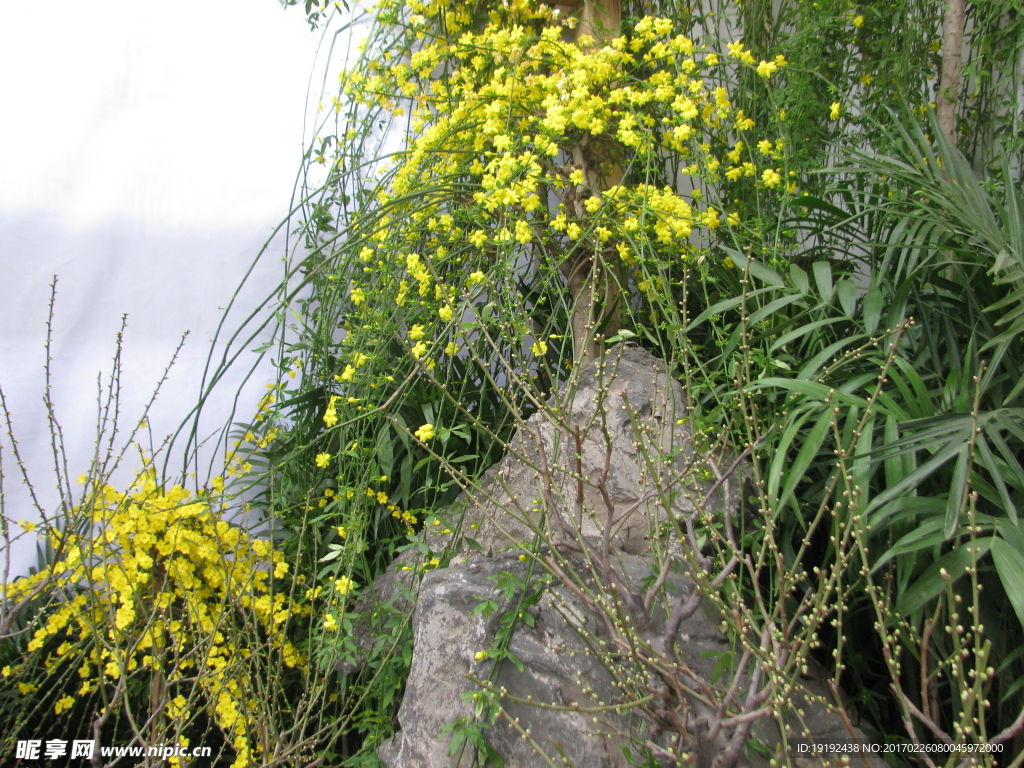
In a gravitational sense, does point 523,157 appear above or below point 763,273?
above

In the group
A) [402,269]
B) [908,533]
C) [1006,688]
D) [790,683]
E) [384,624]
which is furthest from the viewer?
[402,269]

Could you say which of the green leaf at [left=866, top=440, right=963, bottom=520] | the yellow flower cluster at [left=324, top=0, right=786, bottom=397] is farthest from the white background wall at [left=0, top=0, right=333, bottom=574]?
the green leaf at [left=866, top=440, right=963, bottom=520]

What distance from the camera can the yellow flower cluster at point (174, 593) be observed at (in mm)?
1693

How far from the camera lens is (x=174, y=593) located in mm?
1848

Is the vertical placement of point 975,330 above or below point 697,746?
above

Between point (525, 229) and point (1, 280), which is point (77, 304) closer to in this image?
point (1, 280)

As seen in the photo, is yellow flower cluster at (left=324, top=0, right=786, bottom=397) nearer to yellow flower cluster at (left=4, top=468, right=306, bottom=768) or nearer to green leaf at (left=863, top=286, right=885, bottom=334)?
green leaf at (left=863, top=286, right=885, bottom=334)

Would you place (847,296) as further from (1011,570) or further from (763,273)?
(1011,570)

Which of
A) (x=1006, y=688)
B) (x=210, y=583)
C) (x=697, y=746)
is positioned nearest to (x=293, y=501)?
(x=210, y=583)

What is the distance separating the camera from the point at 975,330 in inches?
63.1

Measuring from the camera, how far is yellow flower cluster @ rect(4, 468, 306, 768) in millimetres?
1693

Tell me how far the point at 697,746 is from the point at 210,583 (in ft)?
4.00

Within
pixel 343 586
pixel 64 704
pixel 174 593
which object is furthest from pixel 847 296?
pixel 64 704

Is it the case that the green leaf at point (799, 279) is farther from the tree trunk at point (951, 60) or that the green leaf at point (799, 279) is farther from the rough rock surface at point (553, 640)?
the tree trunk at point (951, 60)
